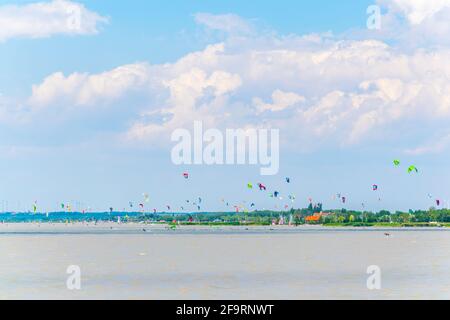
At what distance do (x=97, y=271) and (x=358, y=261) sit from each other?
2713cm

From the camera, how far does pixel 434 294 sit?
48281 mm

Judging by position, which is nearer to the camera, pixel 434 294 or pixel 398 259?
pixel 434 294

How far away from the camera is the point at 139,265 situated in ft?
239

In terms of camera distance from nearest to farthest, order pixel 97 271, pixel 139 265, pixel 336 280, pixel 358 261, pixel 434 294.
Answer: pixel 434 294 < pixel 336 280 < pixel 97 271 < pixel 139 265 < pixel 358 261

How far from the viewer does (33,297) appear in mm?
47656
